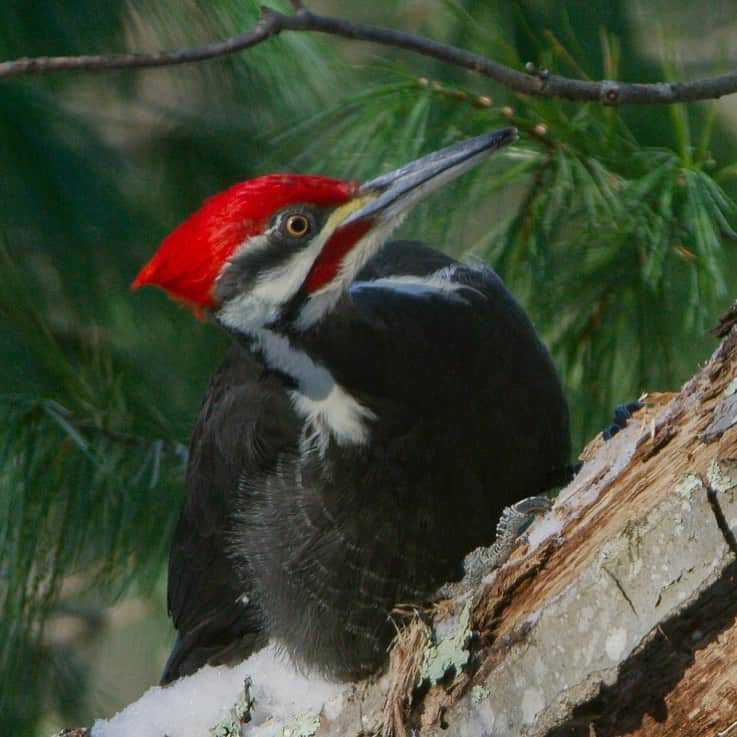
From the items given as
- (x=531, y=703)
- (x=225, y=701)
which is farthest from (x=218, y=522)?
(x=531, y=703)

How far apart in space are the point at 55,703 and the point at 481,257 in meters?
1.64

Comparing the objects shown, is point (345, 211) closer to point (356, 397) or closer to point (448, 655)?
point (356, 397)

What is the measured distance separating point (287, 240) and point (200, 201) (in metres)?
1.25

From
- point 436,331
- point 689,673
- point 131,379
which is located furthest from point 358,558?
point 131,379

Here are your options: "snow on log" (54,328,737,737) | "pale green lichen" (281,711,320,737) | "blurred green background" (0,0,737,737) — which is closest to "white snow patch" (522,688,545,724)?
"snow on log" (54,328,737,737)

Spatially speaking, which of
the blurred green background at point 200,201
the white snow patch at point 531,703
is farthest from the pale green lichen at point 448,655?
the blurred green background at point 200,201

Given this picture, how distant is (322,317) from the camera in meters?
1.67

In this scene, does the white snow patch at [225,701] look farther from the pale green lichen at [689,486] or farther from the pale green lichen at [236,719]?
the pale green lichen at [689,486]

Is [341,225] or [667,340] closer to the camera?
[341,225]

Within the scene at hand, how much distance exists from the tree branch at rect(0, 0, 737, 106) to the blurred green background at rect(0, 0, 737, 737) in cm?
46

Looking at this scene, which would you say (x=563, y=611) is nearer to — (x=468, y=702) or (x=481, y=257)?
(x=468, y=702)

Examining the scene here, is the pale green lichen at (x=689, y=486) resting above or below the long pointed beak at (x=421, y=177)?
below

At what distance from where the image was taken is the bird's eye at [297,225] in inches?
65.1

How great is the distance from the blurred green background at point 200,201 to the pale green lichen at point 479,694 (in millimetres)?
828
